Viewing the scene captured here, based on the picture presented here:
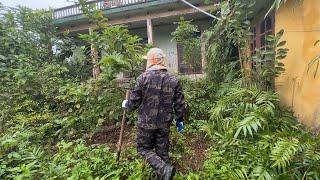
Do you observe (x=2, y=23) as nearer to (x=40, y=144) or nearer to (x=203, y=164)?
(x=40, y=144)

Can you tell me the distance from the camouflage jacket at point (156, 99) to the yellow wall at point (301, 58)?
7.23ft

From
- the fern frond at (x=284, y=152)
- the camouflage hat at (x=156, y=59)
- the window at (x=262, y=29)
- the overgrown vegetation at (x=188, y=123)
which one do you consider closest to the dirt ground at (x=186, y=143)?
the overgrown vegetation at (x=188, y=123)

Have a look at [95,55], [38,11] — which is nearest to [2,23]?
[38,11]

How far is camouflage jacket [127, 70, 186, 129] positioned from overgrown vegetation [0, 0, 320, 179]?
27.4 inches

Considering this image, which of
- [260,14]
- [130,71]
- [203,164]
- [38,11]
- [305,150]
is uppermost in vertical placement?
[38,11]

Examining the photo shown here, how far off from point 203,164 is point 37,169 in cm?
228

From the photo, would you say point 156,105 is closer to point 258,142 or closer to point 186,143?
point 258,142

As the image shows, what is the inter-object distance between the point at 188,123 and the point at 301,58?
8.46 ft

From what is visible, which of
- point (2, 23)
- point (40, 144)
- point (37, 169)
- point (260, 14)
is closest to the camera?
point (37, 169)

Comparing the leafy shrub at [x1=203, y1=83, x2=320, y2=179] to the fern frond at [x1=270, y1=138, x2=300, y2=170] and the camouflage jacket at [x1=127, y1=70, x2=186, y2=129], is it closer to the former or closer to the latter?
the fern frond at [x1=270, y1=138, x2=300, y2=170]

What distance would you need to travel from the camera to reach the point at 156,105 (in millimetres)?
4074

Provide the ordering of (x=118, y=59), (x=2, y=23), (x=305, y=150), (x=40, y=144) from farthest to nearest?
1. (x=2, y=23)
2. (x=118, y=59)
3. (x=40, y=144)
4. (x=305, y=150)

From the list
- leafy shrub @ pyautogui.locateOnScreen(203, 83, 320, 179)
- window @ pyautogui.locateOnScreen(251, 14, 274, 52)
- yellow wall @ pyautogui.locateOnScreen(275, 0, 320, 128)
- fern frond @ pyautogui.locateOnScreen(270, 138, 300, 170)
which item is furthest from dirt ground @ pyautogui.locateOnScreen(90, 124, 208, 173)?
window @ pyautogui.locateOnScreen(251, 14, 274, 52)

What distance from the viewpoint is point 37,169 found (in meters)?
3.99
